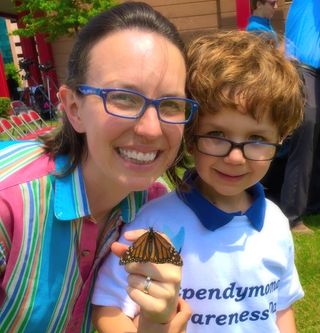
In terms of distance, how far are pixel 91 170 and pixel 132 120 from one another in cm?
33

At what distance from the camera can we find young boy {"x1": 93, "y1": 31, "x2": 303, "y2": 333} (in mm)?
1415

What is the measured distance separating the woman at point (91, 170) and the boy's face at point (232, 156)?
0.11m

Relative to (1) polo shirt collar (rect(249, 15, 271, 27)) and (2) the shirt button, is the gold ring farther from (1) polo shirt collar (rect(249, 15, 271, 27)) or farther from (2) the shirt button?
(1) polo shirt collar (rect(249, 15, 271, 27))

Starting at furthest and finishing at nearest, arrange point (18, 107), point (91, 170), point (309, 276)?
point (18, 107), point (309, 276), point (91, 170)

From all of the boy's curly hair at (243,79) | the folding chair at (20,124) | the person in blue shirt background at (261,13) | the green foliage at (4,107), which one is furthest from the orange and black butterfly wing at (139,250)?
the green foliage at (4,107)

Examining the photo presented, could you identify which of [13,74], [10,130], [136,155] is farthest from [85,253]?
[13,74]

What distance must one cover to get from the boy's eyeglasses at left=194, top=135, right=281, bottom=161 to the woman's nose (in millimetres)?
240

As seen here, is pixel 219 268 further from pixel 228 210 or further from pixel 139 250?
pixel 139 250

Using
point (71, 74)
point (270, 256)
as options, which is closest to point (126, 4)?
point (71, 74)

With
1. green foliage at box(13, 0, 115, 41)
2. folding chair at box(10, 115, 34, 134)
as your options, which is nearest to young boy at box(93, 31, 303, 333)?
folding chair at box(10, 115, 34, 134)

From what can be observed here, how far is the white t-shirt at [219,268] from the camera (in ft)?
4.75

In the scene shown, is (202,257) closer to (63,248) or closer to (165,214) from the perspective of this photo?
(165,214)

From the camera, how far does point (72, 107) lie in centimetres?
145

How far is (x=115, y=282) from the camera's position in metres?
1.41
